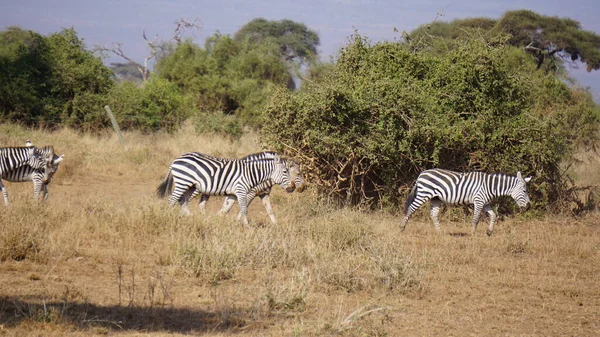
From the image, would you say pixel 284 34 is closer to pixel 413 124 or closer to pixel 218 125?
pixel 218 125

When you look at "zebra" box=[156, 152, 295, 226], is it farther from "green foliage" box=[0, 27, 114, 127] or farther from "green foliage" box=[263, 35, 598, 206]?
"green foliage" box=[0, 27, 114, 127]

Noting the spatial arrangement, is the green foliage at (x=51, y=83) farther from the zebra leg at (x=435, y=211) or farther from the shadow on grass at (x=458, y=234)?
the shadow on grass at (x=458, y=234)

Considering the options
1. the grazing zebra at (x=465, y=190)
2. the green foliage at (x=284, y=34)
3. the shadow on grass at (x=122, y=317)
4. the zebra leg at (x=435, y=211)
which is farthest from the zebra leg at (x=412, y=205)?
the green foliage at (x=284, y=34)

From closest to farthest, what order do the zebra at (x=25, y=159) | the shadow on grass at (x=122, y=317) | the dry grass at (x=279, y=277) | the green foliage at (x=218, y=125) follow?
the shadow on grass at (x=122, y=317)
the dry grass at (x=279, y=277)
the zebra at (x=25, y=159)
the green foliage at (x=218, y=125)

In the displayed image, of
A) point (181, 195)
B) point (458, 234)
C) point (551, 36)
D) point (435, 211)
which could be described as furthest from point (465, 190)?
point (551, 36)

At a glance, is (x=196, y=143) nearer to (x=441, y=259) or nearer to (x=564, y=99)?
(x=564, y=99)

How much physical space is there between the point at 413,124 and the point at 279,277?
5.54 meters

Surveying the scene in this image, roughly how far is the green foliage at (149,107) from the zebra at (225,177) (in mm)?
11824

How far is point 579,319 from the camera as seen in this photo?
7.18 meters

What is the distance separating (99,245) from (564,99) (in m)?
14.5

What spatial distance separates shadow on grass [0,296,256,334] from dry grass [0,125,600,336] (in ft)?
0.05

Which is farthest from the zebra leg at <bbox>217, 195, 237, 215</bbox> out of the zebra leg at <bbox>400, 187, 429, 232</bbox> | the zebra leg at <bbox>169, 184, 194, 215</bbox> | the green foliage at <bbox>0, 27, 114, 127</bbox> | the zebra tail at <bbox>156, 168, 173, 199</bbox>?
the green foliage at <bbox>0, 27, 114, 127</bbox>

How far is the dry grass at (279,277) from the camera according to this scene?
6.41m

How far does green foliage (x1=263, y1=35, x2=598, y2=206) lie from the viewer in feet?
42.0
